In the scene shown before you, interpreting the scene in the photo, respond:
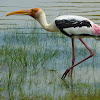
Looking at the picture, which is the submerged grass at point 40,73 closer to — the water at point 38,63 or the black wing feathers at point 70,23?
the water at point 38,63

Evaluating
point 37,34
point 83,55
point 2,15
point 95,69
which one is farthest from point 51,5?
point 95,69

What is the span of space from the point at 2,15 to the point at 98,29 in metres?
7.37

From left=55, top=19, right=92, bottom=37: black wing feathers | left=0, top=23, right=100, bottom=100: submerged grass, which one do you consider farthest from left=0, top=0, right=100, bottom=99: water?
left=55, top=19, right=92, bottom=37: black wing feathers

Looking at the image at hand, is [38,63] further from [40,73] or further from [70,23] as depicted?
[70,23]

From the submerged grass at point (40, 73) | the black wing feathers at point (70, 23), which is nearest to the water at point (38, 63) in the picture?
the submerged grass at point (40, 73)

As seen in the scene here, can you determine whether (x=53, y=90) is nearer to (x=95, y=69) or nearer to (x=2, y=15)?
(x=95, y=69)

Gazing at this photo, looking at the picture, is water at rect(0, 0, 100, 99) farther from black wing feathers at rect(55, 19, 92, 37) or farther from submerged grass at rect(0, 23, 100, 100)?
black wing feathers at rect(55, 19, 92, 37)

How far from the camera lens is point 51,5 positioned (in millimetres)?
18266

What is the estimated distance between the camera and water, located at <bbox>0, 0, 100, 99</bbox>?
7.86 meters

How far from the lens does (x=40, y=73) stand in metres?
8.84

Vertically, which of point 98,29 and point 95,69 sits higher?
point 98,29

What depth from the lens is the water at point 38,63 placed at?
7855 mm

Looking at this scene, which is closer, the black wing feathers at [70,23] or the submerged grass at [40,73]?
the submerged grass at [40,73]

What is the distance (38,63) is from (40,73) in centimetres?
60
